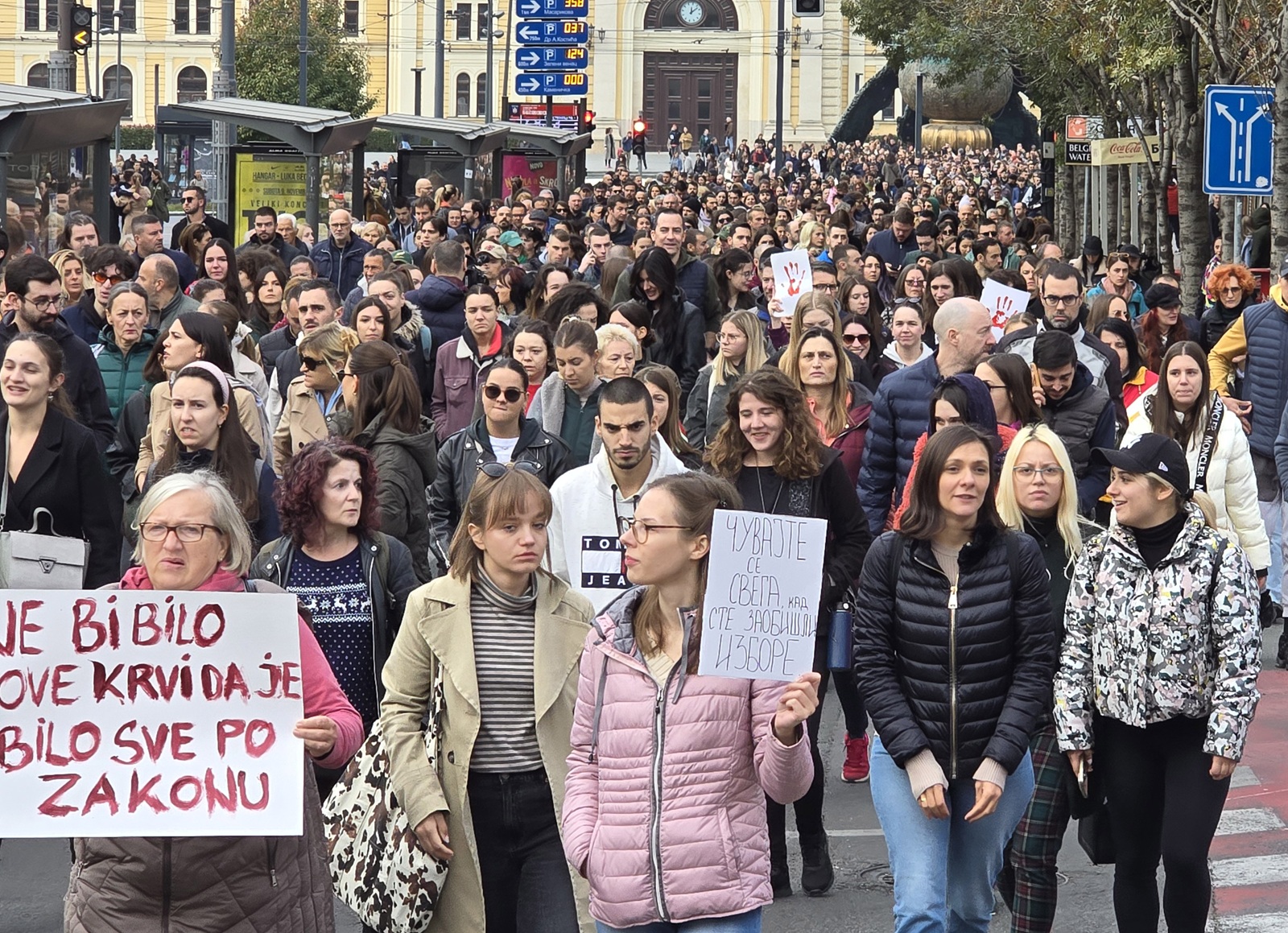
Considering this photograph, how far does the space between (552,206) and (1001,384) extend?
17790 mm

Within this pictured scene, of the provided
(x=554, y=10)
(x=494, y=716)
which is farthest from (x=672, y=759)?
(x=554, y=10)

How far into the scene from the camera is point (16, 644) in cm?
423

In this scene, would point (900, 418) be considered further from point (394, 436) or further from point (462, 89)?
point (462, 89)

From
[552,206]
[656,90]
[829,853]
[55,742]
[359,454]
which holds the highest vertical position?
[656,90]

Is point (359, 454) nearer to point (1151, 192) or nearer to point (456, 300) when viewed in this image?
point (456, 300)

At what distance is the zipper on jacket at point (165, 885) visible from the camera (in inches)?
163

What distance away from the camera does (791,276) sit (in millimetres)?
13836

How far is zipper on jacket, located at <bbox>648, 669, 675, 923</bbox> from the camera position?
14.6ft

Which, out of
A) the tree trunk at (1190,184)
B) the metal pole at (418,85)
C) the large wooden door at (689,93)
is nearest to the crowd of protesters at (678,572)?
the tree trunk at (1190,184)

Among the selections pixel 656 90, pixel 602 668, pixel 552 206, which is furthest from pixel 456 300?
pixel 656 90

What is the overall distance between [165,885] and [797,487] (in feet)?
10.8

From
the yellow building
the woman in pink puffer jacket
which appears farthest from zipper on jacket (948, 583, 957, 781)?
the yellow building

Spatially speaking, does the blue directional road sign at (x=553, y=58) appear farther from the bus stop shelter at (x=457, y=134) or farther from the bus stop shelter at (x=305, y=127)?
the bus stop shelter at (x=305, y=127)

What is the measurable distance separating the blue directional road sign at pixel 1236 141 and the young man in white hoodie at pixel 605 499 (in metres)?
7.09
